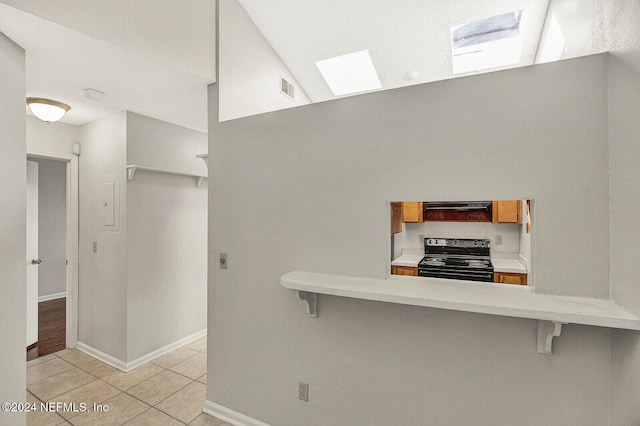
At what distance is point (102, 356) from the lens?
3096mm

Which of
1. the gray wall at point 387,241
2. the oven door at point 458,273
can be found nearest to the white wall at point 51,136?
the gray wall at point 387,241

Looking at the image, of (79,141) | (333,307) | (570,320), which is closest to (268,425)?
(333,307)

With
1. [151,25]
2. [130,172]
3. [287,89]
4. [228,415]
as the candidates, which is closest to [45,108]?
[130,172]

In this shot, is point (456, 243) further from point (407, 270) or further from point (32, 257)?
point (32, 257)

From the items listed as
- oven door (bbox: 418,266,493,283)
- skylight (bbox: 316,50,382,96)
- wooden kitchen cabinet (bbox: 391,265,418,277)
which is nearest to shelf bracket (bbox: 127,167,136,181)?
skylight (bbox: 316,50,382,96)

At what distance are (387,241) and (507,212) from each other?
96.1 inches

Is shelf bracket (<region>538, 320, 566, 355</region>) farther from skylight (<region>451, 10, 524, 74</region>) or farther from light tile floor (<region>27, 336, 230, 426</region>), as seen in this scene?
skylight (<region>451, 10, 524, 74</region>)

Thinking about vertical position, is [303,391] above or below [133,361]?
above

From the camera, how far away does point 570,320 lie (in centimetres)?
113

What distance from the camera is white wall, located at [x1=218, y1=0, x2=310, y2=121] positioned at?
244 cm

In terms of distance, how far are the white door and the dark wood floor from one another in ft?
0.47

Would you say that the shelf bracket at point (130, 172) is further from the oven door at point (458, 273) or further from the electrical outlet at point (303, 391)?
the oven door at point (458, 273)

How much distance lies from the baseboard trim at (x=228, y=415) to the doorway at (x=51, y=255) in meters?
2.17

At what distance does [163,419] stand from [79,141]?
309cm
